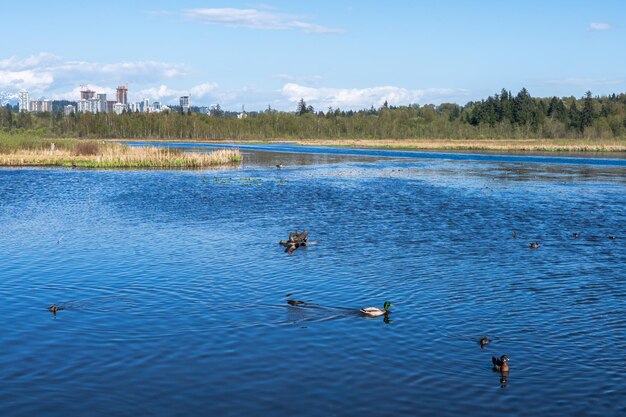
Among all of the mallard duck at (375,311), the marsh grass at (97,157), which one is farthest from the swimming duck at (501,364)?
the marsh grass at (97,157)

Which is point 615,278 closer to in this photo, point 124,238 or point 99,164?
point 124,238

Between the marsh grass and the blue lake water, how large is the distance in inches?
1417

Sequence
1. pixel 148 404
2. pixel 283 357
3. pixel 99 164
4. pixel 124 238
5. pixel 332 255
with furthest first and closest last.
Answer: pixel 99 164, pixel 124 238, pixel 332 255, pixel 283 357, pixel 148 404

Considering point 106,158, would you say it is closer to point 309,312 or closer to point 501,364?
point 309,312

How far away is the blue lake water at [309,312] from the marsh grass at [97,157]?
3599 cm

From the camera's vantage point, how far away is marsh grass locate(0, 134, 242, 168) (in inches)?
2997

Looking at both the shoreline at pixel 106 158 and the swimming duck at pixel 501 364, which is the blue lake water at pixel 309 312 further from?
the shoreline at pixel 106 158

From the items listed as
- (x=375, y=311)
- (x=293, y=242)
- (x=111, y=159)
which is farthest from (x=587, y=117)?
(x=375, y=311)

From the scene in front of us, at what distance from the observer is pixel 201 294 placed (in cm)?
2039

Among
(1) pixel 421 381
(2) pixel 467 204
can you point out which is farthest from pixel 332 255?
(2) pixel 467 204

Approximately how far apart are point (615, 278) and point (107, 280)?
16872mm

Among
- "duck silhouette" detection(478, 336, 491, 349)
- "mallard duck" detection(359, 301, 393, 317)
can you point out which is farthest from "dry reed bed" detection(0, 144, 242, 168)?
"duck silhouette" detection(478, 336, 491, 349)

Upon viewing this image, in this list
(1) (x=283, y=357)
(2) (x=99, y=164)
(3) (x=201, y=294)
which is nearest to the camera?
(1) (x=283, y=357)

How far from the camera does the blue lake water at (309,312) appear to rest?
512 inches
